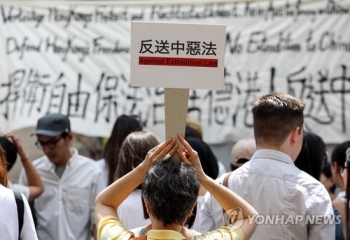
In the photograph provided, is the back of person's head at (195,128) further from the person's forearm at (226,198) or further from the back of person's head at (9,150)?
the person's forearm at (226,198)

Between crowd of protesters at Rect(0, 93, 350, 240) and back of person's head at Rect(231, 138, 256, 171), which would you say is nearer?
crowd of protesters at Rect(0, 93, 350, 240)

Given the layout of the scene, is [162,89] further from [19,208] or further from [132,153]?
[19,208]

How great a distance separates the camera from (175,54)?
2330 millimetres

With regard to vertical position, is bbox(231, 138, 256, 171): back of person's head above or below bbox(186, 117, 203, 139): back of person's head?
below

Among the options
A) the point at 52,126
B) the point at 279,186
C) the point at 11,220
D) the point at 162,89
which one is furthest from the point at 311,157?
the point at 162,89

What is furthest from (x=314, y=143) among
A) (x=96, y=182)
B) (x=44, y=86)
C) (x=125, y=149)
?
(x=44, y=86)

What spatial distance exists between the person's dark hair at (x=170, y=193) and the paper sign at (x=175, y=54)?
0.32 m

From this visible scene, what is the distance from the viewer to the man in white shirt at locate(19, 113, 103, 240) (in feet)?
15.2

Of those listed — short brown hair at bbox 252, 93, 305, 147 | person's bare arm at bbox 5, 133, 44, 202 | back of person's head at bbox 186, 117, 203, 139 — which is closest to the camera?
short brown hair at bbox 252, 93, 305, 147

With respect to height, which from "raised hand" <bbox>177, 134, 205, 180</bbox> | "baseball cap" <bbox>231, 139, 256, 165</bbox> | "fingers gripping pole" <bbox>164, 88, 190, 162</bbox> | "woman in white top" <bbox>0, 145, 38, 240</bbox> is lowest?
"woman in white top" <bbox>0, 145, 38, 240</bbox>

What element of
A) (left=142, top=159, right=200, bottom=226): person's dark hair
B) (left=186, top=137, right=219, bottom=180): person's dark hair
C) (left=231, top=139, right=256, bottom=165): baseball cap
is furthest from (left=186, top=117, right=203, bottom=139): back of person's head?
(left=142, top=159, right=200, bottom=226): person's dark hair

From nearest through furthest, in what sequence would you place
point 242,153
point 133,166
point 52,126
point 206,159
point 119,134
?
point 133,166 < point 206,159 < point 242,153 < point 119,134 < point 52,126

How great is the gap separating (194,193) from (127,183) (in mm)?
288

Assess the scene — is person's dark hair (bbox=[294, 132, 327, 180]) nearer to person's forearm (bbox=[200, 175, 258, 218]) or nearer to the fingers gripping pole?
person's forearm (bbox=[200, 175, 258, 218])
